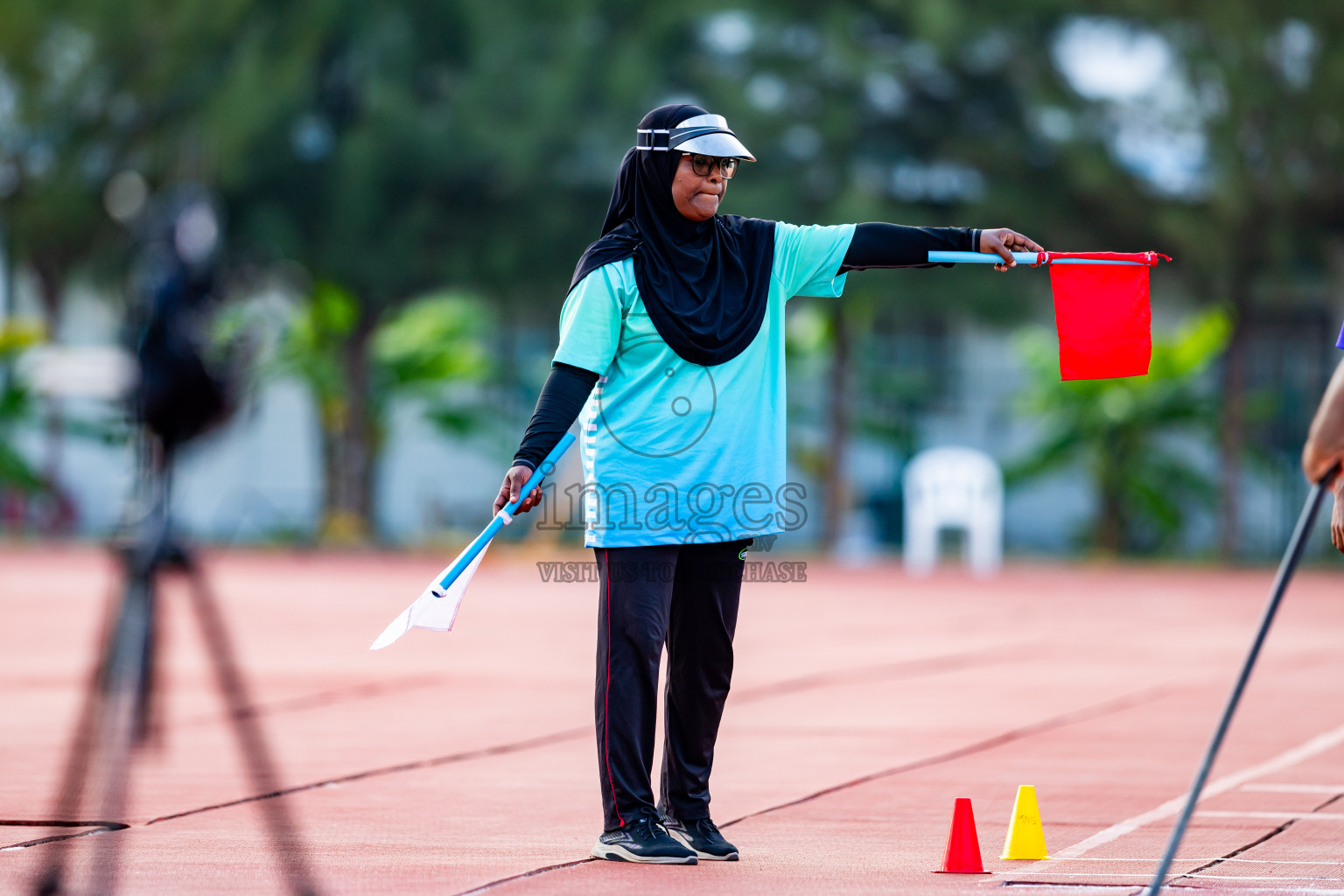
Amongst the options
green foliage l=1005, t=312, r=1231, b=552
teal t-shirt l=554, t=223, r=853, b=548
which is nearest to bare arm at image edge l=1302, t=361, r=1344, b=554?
teal t-shirt l=554, t=223, r=853, b=548

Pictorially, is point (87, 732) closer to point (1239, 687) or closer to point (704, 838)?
point (704, 838)

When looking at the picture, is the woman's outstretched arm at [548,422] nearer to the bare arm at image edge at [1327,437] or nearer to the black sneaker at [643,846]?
the black sneaker at [643,846]

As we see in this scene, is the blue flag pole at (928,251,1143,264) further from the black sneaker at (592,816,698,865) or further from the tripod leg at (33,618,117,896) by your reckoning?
the tripod leg at (33,618,117,896)

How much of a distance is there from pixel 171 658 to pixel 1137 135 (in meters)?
17.2

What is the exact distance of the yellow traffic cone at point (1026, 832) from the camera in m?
5.38

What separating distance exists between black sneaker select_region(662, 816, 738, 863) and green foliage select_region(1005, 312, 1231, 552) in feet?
73.3

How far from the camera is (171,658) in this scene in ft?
40.0

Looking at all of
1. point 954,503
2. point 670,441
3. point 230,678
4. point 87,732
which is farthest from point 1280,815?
point 954,503

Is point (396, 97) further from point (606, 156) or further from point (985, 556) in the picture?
point (985, 556)

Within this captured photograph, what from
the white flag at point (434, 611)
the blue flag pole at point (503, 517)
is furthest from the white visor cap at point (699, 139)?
the white flag at point (434, 611)

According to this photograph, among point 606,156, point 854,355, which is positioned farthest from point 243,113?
point 854,355

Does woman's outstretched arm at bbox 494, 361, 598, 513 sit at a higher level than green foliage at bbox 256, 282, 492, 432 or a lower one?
lower

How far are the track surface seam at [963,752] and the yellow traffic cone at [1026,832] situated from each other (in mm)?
1050

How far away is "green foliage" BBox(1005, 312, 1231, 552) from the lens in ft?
90.7
